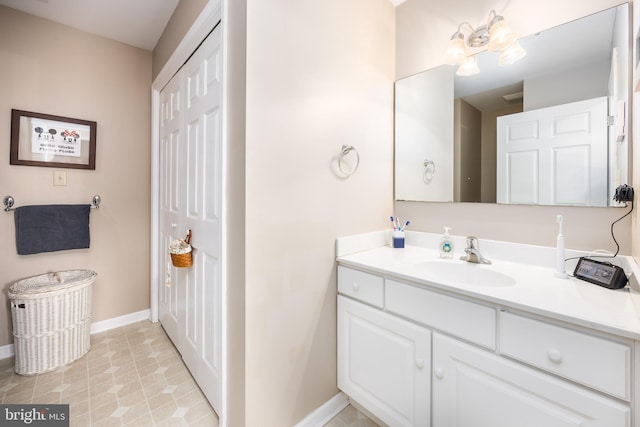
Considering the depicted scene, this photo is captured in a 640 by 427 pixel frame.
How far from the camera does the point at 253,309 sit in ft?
3.84

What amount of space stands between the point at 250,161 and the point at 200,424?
4.49ft

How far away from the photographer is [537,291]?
1.00 m

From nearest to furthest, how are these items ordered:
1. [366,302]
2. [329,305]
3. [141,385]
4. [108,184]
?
[366,302] < [329,305] < [141,385] < [108,184]

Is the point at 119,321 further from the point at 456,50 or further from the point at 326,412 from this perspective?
the point at 456,50

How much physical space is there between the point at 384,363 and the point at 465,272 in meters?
0.60

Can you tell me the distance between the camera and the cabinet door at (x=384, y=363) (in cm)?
116

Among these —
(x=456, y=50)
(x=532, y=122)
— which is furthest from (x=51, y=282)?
(x=532, y=122)

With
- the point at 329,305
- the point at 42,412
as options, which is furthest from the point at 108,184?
the point at 329,305

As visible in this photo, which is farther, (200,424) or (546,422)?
(200,424)

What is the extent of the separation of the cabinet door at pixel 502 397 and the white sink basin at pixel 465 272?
342 mm

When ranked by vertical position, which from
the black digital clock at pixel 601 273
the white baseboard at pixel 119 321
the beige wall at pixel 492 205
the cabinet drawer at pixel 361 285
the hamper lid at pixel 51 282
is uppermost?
the beige wall at pixel 492 205

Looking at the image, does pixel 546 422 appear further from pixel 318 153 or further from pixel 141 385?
pixel 141 385

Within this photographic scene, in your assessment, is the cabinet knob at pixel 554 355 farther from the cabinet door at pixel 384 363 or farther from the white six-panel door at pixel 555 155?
the white six-panel door at pixel 555 155

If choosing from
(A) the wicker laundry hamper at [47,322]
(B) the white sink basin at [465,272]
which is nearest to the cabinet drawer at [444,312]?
(B) the white sink basin at [465,272]
